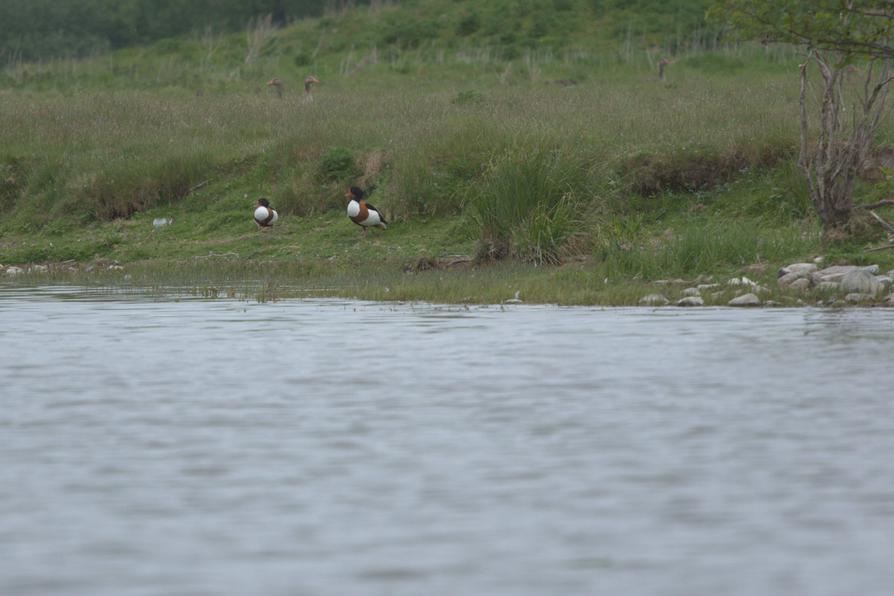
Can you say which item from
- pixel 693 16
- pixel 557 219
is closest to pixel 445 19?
pixel 693 16

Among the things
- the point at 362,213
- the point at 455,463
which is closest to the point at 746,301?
the point at 455,463

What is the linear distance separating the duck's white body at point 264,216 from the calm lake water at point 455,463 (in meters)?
8.98

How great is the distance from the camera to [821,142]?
15844mm

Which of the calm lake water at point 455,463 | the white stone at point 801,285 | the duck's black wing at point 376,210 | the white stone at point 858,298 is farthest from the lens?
the duck's black wing at point 376,210

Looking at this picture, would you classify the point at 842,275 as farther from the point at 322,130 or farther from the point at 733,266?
the point at 322,130

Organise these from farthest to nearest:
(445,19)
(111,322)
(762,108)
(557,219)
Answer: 1. (445,19)
2. (762,108)
3. (557,219)
4. (111,322)

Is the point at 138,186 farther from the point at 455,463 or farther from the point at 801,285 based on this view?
the point at 455,463

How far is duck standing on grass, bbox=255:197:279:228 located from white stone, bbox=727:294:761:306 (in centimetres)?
903

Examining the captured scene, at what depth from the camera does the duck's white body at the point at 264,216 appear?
21.0 meters

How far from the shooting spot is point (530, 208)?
18.0 metres

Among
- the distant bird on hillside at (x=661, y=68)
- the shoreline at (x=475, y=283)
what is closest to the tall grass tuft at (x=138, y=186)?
the shoreline at (x=475, y=283)

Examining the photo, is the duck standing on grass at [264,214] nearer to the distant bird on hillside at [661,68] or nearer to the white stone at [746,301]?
the white stone at [746,301]

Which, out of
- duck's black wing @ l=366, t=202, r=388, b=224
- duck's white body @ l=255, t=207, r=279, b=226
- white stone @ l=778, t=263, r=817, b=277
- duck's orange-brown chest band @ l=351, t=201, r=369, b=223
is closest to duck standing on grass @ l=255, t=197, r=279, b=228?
duck's white body @ l=255, t=207, r=279, b=226

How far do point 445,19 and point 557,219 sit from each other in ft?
123
